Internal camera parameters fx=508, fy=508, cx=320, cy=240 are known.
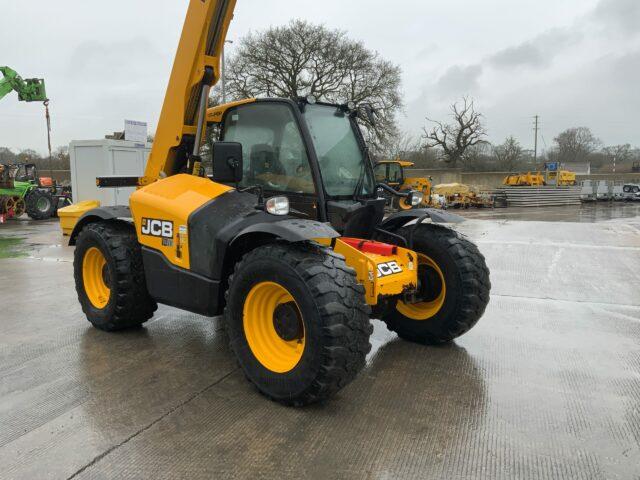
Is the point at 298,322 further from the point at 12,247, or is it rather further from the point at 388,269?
the point at 12,247

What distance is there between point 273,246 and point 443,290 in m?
1.76

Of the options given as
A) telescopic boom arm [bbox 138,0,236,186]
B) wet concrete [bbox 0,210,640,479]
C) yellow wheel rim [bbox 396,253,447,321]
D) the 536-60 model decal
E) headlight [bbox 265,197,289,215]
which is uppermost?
telescopic boom arm [bbox 138,0,236,186]

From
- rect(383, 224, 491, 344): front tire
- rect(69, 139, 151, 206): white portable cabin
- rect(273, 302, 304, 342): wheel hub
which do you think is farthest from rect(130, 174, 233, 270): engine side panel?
rect(69, 139, 151, 206): white portable cabin

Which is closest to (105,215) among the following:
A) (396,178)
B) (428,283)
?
(428,283)

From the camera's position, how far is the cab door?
13.1ft

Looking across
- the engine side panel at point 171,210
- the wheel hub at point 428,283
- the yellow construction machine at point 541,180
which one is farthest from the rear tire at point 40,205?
the yellow construction machine at point 541,180

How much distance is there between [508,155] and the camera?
5266cm

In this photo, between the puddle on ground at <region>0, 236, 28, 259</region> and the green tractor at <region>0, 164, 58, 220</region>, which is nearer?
the puddle on ground at <region>0, 236, 28, 259</region>

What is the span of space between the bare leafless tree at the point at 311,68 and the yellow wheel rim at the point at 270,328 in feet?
84.9

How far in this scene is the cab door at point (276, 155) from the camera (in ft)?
13.1

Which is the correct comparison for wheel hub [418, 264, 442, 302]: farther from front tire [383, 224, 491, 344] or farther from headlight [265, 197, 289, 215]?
headlight [265, 197, 289, 215]

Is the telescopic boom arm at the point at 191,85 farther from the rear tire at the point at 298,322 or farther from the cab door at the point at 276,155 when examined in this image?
the rear tire at the point at 298,322

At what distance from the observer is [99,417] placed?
315 cm

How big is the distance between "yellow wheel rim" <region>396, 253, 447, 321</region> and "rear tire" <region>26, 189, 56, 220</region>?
653 inches
